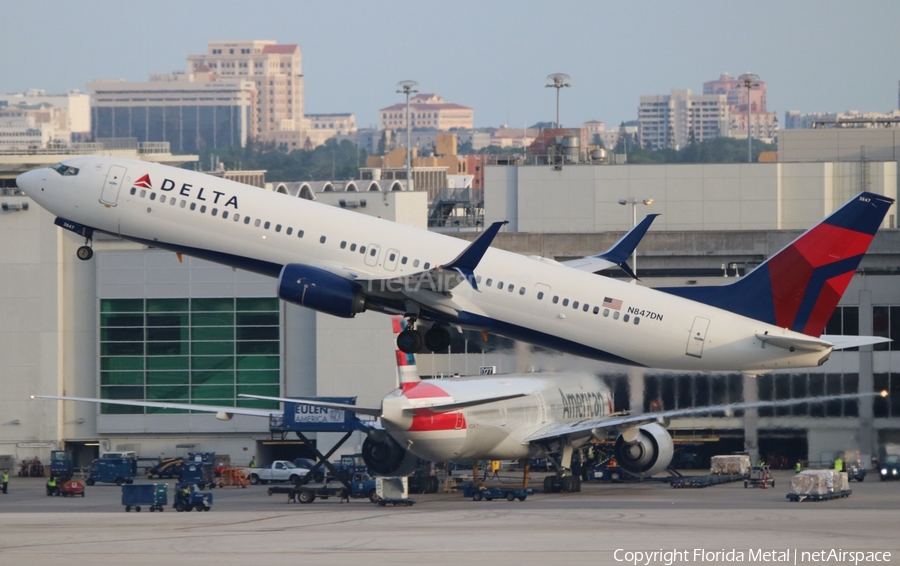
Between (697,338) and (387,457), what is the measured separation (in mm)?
24851

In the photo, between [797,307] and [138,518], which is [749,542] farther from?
[138,518]

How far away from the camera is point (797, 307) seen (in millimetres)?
64125

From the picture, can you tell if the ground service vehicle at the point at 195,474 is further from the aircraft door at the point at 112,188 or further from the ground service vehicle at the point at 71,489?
the aircraft door at the point at 112,188

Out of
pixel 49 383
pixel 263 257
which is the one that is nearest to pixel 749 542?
pixel 263 257

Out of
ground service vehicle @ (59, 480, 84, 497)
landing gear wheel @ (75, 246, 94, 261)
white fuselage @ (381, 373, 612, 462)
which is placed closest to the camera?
landing gear wheel @ (75, 246, 94, 261)

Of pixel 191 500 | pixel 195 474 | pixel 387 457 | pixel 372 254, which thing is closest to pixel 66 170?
pixel 372 254

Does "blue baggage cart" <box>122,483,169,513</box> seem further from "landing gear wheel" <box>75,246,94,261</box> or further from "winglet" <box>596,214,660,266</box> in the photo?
"winglet" <box>596,214,660,266</box>

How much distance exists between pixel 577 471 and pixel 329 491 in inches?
667

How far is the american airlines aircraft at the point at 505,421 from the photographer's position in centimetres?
7844

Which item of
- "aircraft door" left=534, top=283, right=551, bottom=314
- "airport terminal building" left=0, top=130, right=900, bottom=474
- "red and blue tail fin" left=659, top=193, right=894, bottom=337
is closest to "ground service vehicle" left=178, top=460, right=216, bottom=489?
"airport terminal building" left=0, top=130, right=900, bottom=474

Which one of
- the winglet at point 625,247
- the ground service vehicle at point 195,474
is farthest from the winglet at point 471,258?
the ground service vehicle at point 195,474

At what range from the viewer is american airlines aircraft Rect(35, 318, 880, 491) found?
78438mm

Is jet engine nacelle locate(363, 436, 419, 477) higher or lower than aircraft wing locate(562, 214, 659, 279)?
lower

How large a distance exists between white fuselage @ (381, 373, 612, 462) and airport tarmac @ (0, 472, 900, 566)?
353 cm
